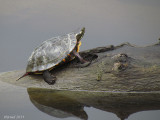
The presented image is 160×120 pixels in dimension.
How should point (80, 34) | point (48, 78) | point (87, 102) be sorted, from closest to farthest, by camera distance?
point (87, 102)
point (48, 78)
point (80, 34)

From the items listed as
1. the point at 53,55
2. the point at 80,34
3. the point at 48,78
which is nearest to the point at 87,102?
the point at 48,78

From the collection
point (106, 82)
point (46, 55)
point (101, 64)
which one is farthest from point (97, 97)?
point (46, 55)

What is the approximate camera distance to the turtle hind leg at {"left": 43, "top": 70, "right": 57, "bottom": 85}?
515cm

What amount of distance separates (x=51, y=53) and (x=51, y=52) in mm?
29

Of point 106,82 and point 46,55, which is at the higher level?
point 46,55

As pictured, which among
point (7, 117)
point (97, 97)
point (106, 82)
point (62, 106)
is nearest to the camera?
point (7, 117)

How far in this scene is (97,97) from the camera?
14.4 ft

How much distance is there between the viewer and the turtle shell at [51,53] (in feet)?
16.9

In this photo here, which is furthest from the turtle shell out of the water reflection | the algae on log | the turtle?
the water reflection

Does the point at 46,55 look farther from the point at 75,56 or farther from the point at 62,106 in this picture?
the point at 62,106

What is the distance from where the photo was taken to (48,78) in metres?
5.19

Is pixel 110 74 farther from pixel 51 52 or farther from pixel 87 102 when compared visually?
pixel 51 52

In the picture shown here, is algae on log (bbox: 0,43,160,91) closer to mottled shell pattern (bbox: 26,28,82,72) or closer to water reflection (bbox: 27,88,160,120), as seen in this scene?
water reflection (bbox: 27,88,160,120)

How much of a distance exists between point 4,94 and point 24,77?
0.98m
